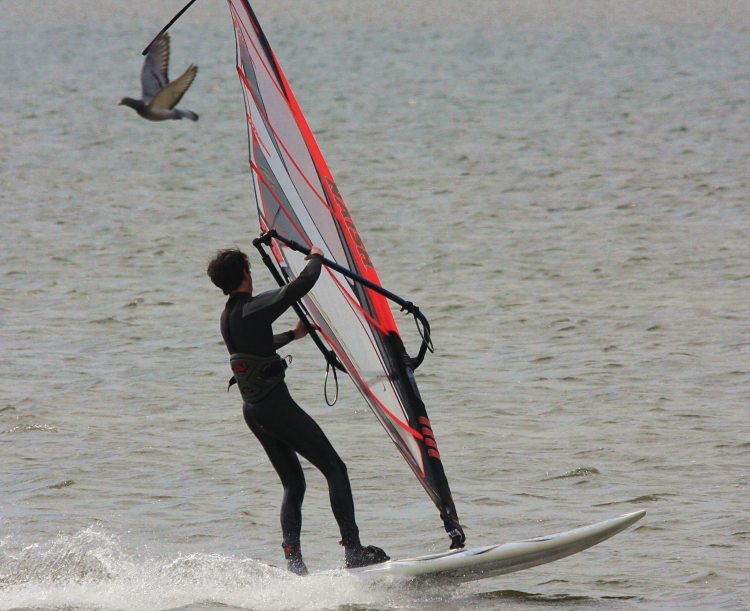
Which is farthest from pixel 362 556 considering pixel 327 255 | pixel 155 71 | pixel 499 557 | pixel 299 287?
pixel 155 71

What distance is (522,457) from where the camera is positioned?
317 inches

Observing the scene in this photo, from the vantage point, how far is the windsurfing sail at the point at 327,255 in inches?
239

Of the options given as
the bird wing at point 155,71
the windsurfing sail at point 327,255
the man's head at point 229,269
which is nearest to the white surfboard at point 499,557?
the windsurfing sail at point 327,255

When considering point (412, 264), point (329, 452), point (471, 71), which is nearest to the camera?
point (329, 452)

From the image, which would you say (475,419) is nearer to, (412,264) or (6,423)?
(6,423)

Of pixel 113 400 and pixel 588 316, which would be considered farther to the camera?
pixel 588 316

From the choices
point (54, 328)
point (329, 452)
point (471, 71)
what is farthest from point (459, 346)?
point (471, 71)

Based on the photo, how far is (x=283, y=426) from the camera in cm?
574

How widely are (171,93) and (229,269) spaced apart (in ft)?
15.8

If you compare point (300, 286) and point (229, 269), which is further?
point (229, 269)

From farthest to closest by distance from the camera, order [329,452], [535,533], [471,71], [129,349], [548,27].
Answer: [548,27], [471,71], [129,349], [535,533], [329,452]

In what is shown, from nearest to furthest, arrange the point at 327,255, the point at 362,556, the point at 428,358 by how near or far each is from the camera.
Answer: the point at 362,556 < the point at 327,255 < the point at 428,358

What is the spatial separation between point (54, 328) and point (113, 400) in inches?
83.9

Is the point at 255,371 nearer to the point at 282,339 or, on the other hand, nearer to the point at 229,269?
the point at 282,339
